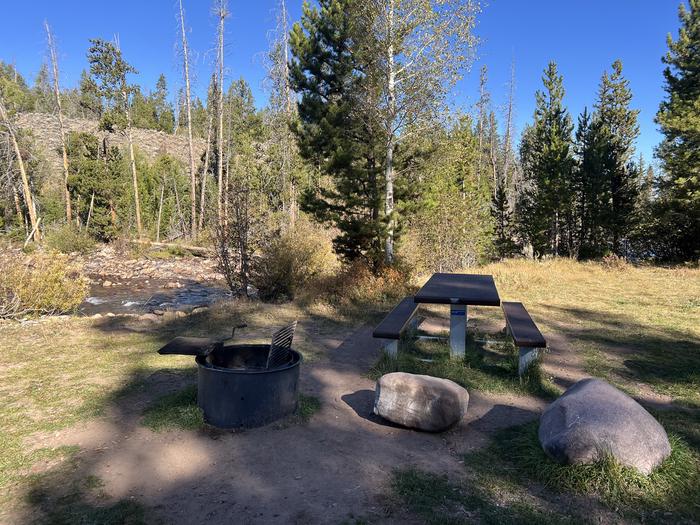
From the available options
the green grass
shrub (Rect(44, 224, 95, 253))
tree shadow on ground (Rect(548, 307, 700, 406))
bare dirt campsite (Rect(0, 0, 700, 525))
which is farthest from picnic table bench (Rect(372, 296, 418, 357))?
shrub (Rect(44, 224, 95, 253))

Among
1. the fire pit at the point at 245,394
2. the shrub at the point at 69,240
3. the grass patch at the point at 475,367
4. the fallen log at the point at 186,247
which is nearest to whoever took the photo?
the fire pit at the point at 245,394

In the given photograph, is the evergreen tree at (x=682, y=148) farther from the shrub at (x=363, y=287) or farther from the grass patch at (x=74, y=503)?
the grass patch at (x=74, y=503)

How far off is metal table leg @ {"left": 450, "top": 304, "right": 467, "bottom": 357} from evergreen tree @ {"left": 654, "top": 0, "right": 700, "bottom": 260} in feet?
52.6

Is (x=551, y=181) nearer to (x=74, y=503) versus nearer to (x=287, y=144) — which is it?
(x=287, y=144)

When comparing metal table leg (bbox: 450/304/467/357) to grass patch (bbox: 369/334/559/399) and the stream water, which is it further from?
the stream water

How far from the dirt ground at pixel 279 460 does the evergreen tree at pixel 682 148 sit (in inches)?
688

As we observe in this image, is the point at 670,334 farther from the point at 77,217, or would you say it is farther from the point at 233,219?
the point at 77,217

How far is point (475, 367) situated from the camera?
550 cm

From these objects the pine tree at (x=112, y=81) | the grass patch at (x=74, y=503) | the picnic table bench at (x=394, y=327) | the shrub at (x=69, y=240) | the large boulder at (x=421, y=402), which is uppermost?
the pine tree at (x=112, y=81)

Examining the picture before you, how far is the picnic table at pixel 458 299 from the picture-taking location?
5293 mm

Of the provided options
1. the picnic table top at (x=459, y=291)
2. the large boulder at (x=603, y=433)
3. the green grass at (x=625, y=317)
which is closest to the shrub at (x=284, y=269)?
the picnic table top at (x=459, y=291)

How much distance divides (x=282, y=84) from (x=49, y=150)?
3701 cm

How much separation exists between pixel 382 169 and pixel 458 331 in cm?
728

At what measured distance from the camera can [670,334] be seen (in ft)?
23.2
